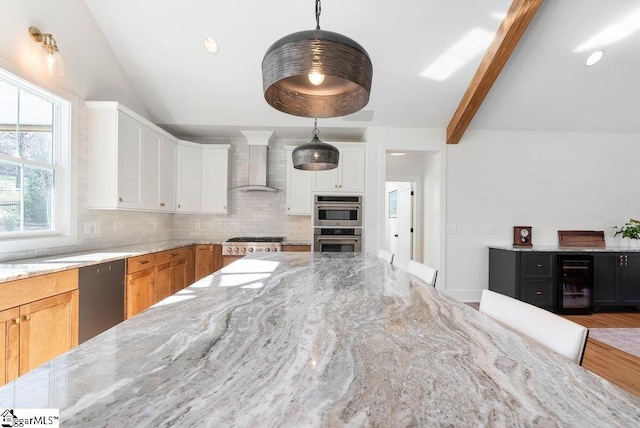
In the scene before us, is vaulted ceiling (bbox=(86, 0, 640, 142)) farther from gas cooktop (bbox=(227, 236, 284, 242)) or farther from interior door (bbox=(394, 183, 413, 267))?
interior door (bbox=(394, 183, 413, 267))

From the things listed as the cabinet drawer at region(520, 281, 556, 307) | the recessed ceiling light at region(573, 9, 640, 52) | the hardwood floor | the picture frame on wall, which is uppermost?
the recessed ceiling light at region(573, 9, 640, 52)

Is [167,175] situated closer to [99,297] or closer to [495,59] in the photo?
[99,297]

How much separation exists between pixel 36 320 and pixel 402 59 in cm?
391

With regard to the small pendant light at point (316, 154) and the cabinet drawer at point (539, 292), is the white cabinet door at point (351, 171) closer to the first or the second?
the small pendant light at point (316, 154)

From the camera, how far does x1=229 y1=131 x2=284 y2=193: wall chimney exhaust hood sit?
451 cm

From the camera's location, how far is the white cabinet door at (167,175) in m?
3.91

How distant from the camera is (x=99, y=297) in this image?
2.42 meters

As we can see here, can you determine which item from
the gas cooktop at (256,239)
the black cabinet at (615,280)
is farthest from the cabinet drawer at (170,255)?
the black cabinet at (615,280)

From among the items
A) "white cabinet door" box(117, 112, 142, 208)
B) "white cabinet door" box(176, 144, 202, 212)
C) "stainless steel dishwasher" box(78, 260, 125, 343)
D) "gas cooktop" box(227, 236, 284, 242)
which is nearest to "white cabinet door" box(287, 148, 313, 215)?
"gas cooktop" box(227, 236, 284, 242)

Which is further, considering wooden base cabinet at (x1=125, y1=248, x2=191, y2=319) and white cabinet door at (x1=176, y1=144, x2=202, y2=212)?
white cabinet door at (x1=176, y1=144, x2=202, y2=212)

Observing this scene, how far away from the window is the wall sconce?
6.7 inches

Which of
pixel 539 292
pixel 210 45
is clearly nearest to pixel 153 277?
pixel 210 45

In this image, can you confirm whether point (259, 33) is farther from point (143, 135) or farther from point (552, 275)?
point (552, 275)

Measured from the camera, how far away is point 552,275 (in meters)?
3.95
